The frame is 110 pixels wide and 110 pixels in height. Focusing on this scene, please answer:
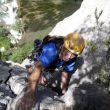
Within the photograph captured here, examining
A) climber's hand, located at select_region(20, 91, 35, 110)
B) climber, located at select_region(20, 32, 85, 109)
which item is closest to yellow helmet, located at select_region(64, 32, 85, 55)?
climber, located at select_region(20, 32, 85, 109)

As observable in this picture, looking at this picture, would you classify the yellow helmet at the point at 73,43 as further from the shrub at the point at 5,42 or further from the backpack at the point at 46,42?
the shrub at the point at 5,42

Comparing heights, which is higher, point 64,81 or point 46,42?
point 46,42

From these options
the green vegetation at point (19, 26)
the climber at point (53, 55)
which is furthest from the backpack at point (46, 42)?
the green vegetation at point (19, 26)

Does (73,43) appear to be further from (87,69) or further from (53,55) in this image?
(87,69)

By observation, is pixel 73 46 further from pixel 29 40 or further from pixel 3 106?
pixel 29 40

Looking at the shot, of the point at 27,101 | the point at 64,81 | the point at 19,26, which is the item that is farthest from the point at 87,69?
the point at 19,26

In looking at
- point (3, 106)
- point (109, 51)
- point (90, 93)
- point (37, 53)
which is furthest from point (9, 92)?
point (109, 51)

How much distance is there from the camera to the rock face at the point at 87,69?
21.9 feet

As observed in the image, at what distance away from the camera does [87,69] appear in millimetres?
8461

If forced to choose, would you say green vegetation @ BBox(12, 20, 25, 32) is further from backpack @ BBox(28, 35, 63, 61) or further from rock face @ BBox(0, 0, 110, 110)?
backpack @ BBox(28, 35, 63, 61)

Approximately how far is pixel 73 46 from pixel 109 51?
2.50 metres

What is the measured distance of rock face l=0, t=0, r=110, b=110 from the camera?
6.67m

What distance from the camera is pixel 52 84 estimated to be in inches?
318

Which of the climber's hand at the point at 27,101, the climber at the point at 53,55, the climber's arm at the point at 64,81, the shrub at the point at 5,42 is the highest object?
the climber at the point at 53,55
